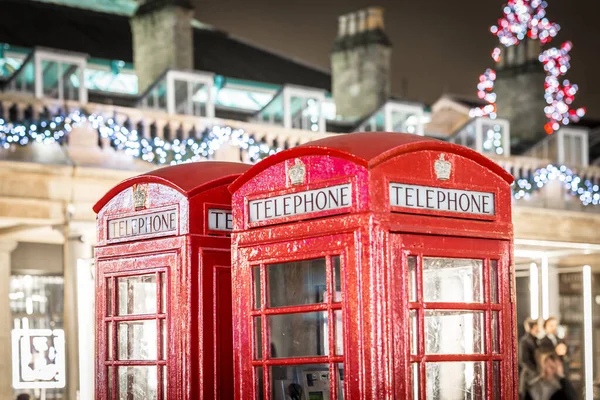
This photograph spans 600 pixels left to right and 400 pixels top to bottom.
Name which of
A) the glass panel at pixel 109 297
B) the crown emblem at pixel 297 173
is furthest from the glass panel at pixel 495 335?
the glass panel at pixel 109 297

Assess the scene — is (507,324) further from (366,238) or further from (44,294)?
(44,294)

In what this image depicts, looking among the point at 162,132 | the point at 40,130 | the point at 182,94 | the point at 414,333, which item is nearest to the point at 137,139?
the point at 162,132

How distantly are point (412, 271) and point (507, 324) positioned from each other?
63cm

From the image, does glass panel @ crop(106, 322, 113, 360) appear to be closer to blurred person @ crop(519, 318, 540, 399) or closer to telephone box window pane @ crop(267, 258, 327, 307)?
telephone box window pane @ crop(267, 258, 327, 307)

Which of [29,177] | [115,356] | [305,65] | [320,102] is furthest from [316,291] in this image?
[305,65]

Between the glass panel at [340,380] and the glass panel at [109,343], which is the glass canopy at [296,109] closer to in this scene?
the glass panel at [109,343]

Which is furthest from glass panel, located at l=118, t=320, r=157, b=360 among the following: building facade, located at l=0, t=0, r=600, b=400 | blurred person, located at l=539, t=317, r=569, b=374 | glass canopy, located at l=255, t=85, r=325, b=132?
glass canopy, located at l=255, t=85, r=325, b=132

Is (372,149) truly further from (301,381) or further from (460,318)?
(301,381)

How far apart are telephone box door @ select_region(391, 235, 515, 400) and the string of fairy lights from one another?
9.58 metres

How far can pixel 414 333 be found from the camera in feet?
18.4

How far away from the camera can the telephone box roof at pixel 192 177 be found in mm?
6883

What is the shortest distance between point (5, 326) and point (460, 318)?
1104 centimetres

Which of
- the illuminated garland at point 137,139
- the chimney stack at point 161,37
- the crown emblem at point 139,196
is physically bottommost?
the crown emblem at point 139,196

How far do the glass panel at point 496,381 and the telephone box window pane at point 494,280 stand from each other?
1.05 ft
